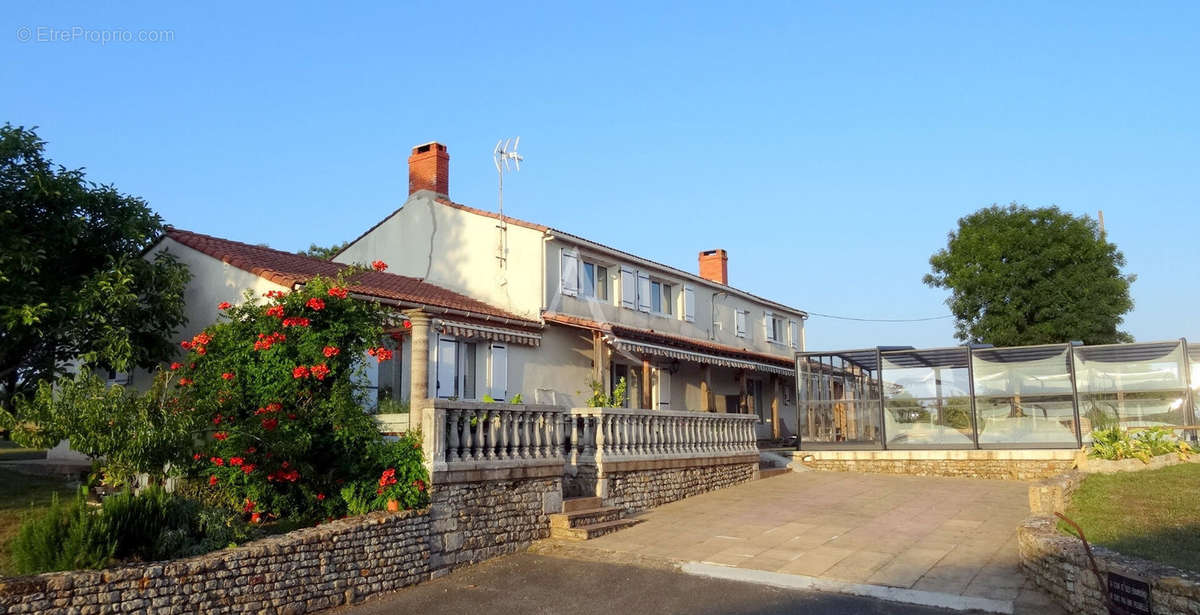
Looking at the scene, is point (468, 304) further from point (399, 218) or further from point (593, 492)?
point (593, 492)

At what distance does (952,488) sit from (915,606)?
9584mm

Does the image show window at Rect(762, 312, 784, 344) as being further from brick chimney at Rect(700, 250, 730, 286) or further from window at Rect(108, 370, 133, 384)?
window at Rect(108, 370, 133, 384)

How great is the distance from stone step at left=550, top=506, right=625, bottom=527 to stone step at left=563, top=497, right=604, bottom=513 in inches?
5.1

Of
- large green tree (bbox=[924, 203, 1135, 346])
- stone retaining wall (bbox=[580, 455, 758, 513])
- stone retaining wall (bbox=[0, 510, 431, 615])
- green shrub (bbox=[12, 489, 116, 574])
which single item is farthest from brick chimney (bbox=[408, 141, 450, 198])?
large green tree (bbox=[924, 203, 1135, 346])

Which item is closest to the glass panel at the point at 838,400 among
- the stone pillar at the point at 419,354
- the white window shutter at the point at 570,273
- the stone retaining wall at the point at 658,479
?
the stone retaining wall at the point at 658,479

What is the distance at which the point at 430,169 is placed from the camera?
23.5 meters

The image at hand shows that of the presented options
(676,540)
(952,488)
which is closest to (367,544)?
(676,540)

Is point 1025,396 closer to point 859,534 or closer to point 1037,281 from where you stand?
point 859,534

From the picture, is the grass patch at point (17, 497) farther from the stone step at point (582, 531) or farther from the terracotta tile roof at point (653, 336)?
the terracotta tile roof at point (653, 336)

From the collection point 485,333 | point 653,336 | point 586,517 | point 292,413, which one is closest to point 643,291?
point 653,336

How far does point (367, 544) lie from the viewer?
10578mm

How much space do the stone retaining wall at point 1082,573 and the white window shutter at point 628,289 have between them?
13.7 m

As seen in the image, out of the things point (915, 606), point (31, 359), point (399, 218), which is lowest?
point (915, 606)

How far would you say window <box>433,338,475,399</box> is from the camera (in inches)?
715
